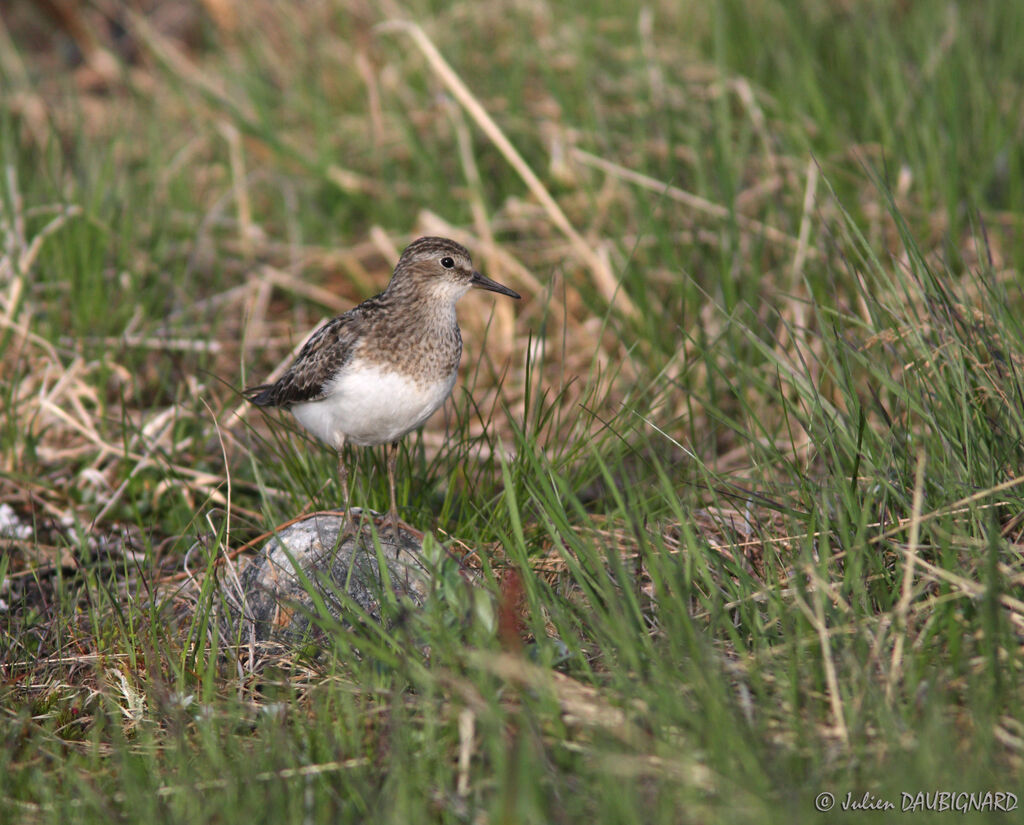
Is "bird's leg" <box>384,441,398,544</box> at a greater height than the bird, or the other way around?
the bird

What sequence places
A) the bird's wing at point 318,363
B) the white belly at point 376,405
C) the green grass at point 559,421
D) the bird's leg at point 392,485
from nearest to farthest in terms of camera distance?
1. the green grass at point 559,421
2. the bird's leg at point 392,485
3. the white belly at point 376,405
4. the bird's wing at point 318,363

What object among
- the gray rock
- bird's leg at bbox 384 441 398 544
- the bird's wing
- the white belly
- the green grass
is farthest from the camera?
the bird's wing

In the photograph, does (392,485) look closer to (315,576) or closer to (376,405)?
(376,405)

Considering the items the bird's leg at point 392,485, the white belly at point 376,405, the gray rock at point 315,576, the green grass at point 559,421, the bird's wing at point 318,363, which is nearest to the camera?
the green grass at point 559,421

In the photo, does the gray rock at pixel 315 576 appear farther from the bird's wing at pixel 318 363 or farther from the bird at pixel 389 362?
the bird's wing at pixel 318 363

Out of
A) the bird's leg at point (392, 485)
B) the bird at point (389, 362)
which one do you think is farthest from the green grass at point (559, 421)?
the bird at point (389, 362)

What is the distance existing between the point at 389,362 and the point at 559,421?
3.50 feet

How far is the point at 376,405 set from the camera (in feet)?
15.1

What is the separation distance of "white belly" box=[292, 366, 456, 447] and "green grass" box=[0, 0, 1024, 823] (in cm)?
21

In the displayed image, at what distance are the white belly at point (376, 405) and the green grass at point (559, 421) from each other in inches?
8.2

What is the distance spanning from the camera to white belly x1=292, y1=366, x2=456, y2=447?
4602 mm

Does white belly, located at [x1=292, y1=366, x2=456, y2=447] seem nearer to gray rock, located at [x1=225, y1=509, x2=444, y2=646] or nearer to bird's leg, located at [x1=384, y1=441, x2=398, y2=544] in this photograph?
bird's leg, located at [x1=384, y1=441, x2=398, y2=544]

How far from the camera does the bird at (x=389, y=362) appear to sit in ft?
15.2

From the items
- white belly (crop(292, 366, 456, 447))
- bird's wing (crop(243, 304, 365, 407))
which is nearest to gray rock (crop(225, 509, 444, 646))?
white belly (crop(292, 366, 456, 447))
